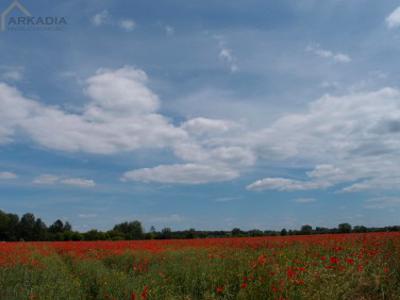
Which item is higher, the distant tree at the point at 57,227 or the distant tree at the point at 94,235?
the distant tree at the point at 57,227

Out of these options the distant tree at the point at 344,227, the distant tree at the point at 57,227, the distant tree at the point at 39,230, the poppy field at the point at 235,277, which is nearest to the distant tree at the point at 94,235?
the distant tree at the point at 39,230

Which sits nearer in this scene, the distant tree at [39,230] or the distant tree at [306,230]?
the distant tree at [306,230]

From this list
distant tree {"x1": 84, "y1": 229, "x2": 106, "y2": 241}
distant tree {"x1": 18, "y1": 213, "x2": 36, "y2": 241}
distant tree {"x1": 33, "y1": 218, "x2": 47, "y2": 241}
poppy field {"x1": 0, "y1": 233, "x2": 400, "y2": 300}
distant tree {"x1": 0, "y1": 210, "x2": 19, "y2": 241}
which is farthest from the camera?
distant tree {"x1": 0, "y1": 210, "x2": 19, "y2": 241}

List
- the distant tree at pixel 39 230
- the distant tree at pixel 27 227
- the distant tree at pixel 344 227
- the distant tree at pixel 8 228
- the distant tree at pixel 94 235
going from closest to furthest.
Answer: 1. the distant tree at pixel 344 227
2. the distant tree at pixel 94 235
3. the distant tree at pixel 39 230
4. the distant tree at pixel 27 227
5. the distant tree at pixel 8 228

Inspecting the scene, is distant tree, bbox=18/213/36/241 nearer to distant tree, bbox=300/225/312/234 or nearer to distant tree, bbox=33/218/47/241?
distant tree, bbox=33/218/47/241

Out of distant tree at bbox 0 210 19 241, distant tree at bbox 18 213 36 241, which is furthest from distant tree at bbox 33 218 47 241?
distant tree at bbox 0 210 19 241

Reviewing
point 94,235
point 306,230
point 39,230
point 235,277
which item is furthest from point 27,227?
point 235,277

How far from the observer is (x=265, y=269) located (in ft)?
32.0

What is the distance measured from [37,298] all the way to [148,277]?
11.0ft

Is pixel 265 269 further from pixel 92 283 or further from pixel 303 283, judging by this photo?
pixel 92 283

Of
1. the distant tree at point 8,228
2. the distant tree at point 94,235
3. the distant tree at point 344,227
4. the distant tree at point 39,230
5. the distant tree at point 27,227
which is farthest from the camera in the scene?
the distant tree at point 8,228

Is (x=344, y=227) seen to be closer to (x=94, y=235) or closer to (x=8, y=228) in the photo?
(x=94, y=235)

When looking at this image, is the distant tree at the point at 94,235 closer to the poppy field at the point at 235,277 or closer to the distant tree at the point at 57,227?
the distant tree at the point at 57,227

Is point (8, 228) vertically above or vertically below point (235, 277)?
above
